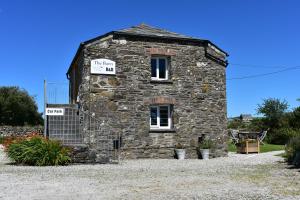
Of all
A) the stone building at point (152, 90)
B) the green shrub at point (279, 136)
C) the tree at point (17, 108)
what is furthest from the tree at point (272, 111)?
the tree at point (17, 108)

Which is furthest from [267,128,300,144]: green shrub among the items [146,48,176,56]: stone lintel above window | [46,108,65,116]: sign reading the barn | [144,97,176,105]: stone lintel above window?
[46,108,65,116]: sign reading the barn

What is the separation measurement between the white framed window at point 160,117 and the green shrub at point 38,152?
15.3 ft

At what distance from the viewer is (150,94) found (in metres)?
17.9

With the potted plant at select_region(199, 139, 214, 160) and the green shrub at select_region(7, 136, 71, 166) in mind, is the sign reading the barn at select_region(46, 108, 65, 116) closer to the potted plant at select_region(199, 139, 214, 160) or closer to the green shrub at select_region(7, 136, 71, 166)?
the green shrub at select_region(7, 136, 71, 166)

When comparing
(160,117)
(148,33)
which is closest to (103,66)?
(148,33)

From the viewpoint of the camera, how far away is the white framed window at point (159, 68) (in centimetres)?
1838

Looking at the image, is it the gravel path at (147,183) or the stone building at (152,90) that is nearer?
the gravel path at (147,183)

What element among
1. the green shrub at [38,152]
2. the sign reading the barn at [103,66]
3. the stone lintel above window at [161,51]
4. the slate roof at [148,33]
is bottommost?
the green shrub at [38,152]

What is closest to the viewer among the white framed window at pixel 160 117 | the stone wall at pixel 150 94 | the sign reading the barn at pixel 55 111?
the sign reading the barn at pixel 55 111

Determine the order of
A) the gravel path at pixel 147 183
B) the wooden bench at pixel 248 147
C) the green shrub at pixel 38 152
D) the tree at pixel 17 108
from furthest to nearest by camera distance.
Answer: the tree at pixel 17 108
the wooden bench at pixel 248 147
the green shrub at pixel 38 152
the gravel path at pixel 147 183

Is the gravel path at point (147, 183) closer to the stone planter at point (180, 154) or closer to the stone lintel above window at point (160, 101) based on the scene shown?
the stone planter at point (180, 154)

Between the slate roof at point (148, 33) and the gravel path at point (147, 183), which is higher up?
the slate roof at point (148, 33)

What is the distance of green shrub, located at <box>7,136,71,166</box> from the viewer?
14109 millimetres

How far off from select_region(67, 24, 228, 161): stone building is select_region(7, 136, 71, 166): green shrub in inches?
83.1
